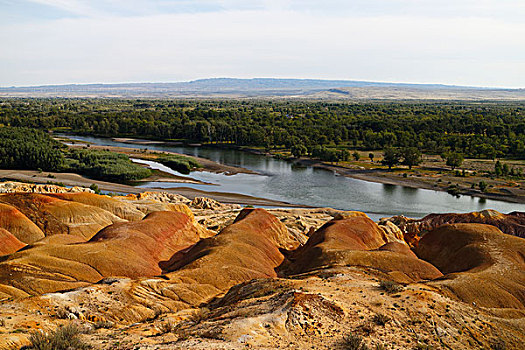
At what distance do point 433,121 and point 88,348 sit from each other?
502 feet

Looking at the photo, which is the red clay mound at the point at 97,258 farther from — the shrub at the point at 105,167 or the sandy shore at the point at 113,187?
the shrub at the point at 105,167

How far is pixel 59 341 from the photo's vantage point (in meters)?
14.6

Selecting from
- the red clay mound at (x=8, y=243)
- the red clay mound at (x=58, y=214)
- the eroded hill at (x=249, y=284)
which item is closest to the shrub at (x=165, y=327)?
the eroded hill at (x=249, y=284)

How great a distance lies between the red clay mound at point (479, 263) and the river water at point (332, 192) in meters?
26.8

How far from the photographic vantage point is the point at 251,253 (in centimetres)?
3388

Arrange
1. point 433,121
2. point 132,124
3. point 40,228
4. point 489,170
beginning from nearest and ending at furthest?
point 40,228, point 489,170, point 433,121, point 132,124

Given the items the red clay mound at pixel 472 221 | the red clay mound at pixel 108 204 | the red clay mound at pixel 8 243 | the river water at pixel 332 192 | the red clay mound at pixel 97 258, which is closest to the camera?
the red clay mound at pixel 97 258

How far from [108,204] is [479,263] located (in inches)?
1473

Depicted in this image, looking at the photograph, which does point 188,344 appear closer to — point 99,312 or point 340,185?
point 99,312

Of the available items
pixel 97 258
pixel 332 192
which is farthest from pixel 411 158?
pixel 97 258

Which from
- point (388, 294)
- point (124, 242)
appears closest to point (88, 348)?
point (388, 294)

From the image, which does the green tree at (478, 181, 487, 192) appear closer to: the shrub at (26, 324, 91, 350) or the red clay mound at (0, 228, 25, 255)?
the red clay mound at (0, 228, 25, 255)

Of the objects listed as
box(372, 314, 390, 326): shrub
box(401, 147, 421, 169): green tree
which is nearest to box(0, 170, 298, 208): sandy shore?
box(401, 147, 421, 169): green tree

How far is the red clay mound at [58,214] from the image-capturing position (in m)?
41.0
